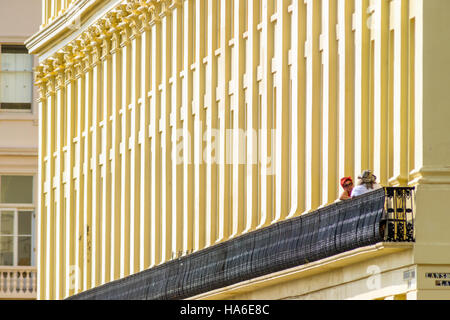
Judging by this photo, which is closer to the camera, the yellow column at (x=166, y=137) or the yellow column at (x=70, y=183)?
the yellow column at (x=166, y=137)

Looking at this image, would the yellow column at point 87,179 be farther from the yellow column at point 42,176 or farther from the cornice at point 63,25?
the yellow column at point 42,176

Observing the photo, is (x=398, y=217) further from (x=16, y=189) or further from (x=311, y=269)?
(x=16, y=189)

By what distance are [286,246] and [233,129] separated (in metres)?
7.09

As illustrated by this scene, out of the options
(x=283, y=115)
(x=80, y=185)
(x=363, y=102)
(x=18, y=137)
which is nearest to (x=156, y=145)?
(x=80, y=185)

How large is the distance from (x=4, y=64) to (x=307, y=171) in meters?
32.4

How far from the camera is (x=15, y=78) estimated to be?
2746 inches

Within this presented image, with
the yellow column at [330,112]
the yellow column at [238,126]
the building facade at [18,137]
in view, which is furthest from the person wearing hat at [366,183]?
the building facade at [18,137]

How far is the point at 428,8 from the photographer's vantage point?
3266 centimetres

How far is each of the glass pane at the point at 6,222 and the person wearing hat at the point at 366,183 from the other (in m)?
36.7

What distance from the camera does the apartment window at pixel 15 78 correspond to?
69625mm

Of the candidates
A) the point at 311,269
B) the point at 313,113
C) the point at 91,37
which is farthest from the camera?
the point at 91,37

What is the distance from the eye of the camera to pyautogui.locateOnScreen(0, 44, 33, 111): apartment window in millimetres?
69625

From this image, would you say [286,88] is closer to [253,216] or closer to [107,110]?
[253,216]
